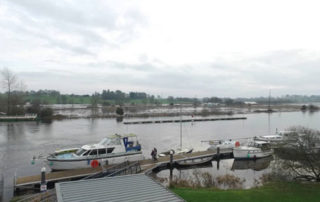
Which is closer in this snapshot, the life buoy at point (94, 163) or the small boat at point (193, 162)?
the life buoy at point (94, 163)

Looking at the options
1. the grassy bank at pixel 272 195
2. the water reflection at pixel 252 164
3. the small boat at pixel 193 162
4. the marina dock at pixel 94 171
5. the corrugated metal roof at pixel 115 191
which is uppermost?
the corrugated metal roof at pixel 115 191

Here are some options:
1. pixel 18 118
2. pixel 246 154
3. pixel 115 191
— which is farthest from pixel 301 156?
pixel 18 118

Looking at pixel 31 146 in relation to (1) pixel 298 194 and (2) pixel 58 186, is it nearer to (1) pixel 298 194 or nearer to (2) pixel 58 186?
(2) pixel 58 186

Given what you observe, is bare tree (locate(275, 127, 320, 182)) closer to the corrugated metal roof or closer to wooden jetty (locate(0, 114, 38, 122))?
the corrugated metal roof

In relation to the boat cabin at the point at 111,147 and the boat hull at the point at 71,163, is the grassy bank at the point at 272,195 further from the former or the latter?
the boat cabin at the point at 111,147

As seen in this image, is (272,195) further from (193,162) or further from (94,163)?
(94,163)

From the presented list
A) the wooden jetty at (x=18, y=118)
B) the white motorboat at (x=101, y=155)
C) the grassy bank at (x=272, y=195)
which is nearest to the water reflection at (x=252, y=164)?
the grassy bank at (x=272, y=195)

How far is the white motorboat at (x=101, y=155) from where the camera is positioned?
17859 millimetres

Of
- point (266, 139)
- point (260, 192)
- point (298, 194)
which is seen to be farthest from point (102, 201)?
point (266, 139)

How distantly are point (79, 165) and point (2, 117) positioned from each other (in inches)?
1935

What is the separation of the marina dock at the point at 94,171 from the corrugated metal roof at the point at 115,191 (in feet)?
25.5

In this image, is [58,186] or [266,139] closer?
[58,186]

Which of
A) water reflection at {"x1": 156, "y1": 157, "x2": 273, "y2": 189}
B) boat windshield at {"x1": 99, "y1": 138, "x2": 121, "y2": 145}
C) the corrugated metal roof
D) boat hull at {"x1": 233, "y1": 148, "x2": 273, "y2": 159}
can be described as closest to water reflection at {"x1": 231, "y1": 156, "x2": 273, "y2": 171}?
water reflection at {"x1": 156, "y1": 157, "x2": 273, "y2": 189}

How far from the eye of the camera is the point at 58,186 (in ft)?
24.1
